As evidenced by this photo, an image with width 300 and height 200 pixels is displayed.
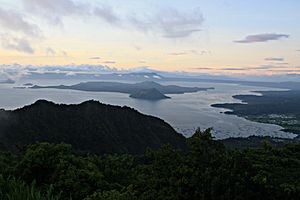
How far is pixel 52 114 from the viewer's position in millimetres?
44188

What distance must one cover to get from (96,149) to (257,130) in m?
73.9

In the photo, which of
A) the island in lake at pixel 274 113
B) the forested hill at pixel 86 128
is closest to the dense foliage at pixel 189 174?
the forested hill at pixel 86 128

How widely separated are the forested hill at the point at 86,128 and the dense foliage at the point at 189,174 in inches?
815

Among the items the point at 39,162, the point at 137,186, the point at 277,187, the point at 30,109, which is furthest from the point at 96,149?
the point at 277,187

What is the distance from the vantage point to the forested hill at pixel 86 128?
125ft

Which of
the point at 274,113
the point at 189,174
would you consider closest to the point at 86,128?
the point at 189,174

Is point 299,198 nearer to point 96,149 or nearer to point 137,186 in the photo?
point 137,186

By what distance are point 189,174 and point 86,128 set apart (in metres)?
34.9

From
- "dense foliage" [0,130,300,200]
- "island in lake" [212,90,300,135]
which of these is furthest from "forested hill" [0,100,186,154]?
"island in lake" [212,90,300,135]

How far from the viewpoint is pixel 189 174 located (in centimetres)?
1005

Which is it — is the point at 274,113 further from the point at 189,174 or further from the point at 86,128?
the point at 189,174

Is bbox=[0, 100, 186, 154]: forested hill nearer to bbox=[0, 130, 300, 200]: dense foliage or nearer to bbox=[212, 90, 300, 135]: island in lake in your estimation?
bbox=[0, 130, 300, 200]: dense foliage

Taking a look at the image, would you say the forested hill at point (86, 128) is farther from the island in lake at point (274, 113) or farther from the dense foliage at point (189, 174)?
the island in lake at point (274, 113)

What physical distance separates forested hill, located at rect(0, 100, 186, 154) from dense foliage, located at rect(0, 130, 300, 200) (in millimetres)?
20694
